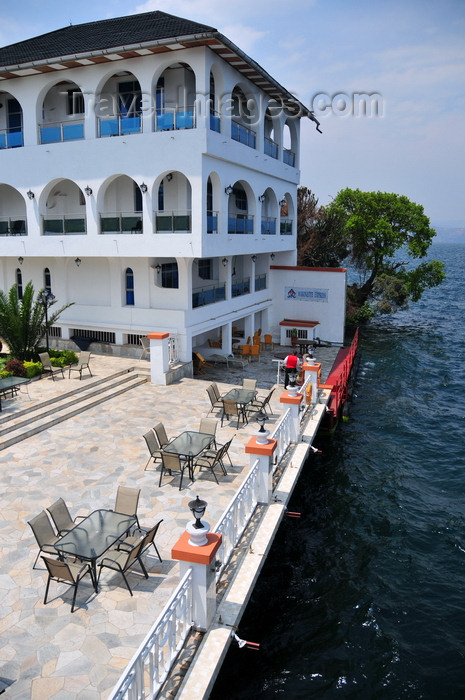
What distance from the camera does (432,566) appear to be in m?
12.1

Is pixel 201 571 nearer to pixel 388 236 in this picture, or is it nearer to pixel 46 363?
pixel 46 363

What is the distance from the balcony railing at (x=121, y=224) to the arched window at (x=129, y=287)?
207cm

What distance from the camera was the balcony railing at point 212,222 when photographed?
803 inches

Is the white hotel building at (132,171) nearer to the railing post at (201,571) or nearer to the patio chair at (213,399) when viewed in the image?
the patio chair at (213,399)

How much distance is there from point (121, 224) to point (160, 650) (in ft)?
55.0

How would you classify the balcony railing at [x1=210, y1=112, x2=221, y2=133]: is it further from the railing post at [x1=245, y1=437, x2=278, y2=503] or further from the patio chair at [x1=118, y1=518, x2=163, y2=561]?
the patio chair at [x1=118, y1=518, x2=163, y2=561]

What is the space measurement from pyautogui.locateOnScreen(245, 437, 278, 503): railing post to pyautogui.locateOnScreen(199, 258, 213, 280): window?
642 inches

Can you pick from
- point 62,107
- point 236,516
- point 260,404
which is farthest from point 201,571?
point 62,107

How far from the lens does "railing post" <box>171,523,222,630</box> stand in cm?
695

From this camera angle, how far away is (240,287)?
1056 inches

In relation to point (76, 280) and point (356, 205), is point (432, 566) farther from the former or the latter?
point (356, 205)

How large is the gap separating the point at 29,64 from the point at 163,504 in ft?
57.9

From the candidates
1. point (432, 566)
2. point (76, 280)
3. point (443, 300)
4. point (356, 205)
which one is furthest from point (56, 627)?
point (443, 300)

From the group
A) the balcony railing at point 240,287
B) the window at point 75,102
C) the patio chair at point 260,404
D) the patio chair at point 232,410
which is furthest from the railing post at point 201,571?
the window at point 75,102
